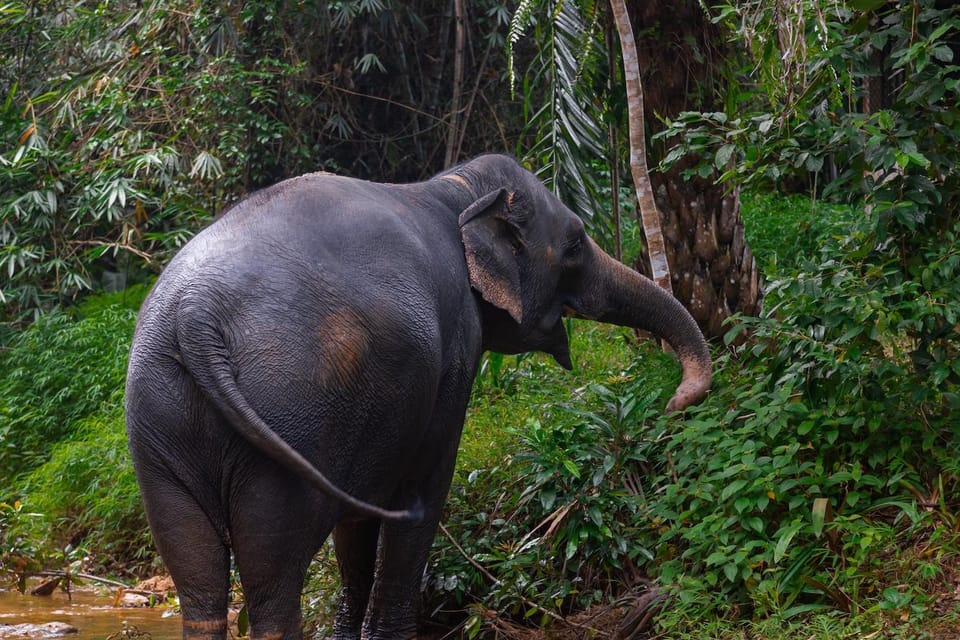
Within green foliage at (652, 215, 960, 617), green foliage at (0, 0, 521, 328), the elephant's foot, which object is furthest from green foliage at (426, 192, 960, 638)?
green foliage at (0, 0, 521, 328)

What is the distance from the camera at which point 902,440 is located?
4699 mm

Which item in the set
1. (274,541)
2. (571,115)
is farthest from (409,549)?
(571,115)

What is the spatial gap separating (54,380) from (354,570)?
5.08m

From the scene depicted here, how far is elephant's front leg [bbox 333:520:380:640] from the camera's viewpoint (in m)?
4.86

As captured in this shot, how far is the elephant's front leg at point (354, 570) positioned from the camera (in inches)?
191

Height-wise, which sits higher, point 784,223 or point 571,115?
point 571,115

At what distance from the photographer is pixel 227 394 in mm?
3326

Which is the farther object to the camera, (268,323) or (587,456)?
(587,456)

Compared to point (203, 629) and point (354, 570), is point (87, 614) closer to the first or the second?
point (354, 570)

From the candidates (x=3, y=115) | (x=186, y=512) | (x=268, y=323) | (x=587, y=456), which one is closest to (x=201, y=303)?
(x=268, y=323)

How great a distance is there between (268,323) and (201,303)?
190 mm

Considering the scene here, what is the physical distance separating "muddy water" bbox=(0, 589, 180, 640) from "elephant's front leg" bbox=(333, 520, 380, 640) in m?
1.02

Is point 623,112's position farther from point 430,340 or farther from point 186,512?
point 186,512

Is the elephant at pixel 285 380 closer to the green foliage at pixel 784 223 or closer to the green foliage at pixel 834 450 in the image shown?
the green foliage at pixel 834 450
